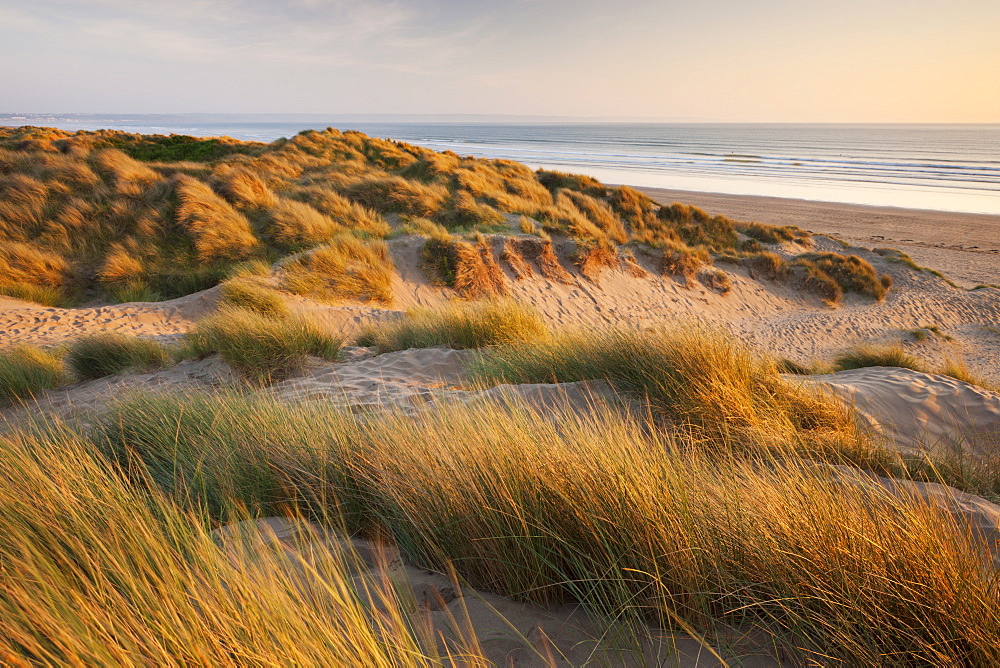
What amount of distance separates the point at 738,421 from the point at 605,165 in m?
48.6

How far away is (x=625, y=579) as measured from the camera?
5.24ft

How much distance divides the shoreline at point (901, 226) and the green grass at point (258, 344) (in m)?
18.4

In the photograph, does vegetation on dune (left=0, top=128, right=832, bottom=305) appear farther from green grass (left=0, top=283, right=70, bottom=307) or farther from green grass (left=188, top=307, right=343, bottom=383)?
green grass (left=188, top=307, right=343, bottom=383)

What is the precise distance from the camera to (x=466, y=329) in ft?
20.8

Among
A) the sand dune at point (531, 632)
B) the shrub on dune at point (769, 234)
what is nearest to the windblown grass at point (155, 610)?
the sand dune at point (531, 632)

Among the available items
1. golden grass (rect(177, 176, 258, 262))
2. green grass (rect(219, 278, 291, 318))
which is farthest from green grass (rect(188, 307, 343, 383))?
golden grass (rect(177, 176, 258, 262))

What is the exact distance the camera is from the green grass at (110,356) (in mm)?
5547

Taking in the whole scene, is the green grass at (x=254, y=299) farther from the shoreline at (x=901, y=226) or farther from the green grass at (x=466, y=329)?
the shoreline at (x=901, y=226)

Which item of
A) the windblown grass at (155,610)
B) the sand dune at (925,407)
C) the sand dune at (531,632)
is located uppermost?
the windblown grass at (155,610)

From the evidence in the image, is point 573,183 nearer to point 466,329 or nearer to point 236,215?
point 236,215

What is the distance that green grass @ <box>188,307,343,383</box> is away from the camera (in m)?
5.35

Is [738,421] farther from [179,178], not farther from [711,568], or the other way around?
[179,178]

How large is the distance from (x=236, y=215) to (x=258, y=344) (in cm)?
708

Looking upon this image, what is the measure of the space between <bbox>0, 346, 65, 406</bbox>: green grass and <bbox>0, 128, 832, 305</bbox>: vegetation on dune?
367 cm
